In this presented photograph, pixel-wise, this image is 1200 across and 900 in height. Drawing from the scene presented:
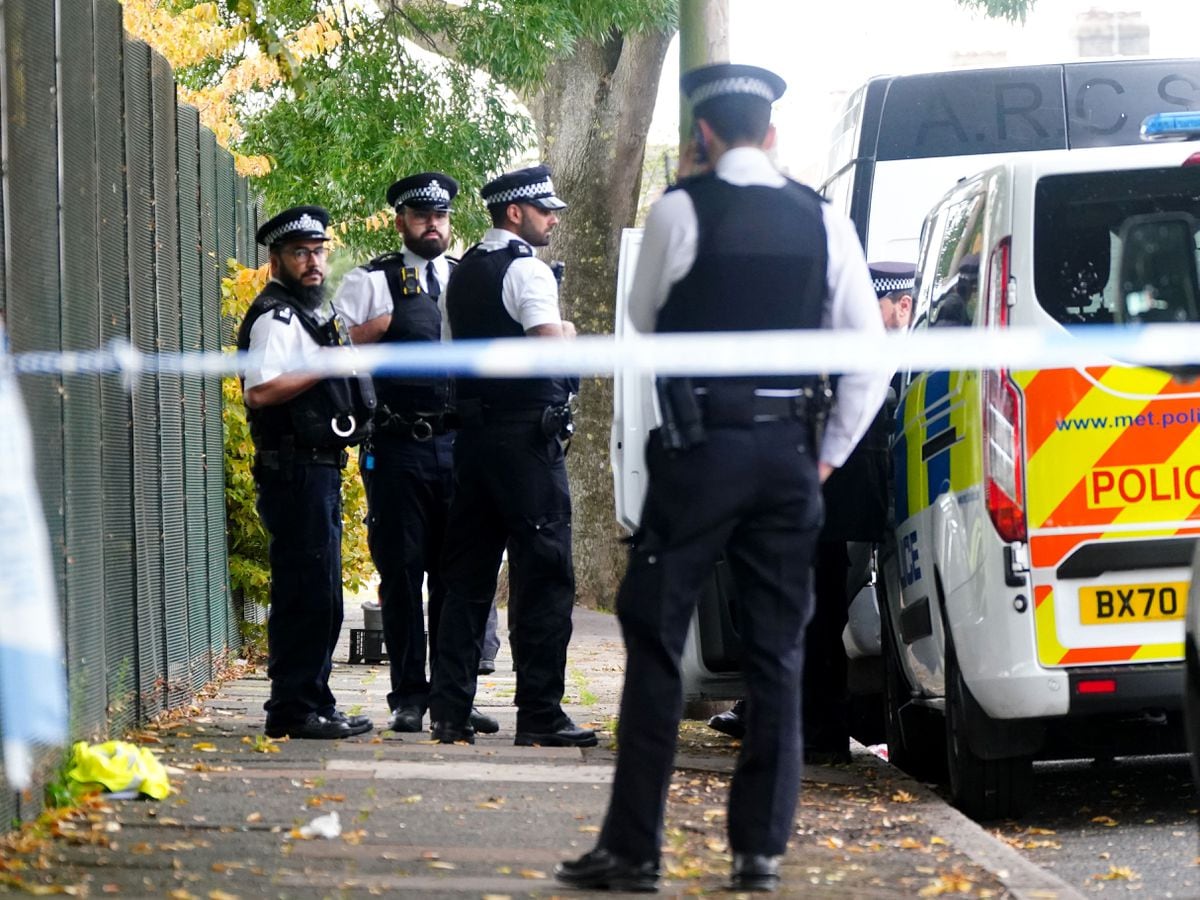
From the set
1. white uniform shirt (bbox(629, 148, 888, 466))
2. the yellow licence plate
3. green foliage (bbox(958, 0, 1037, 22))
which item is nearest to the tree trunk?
green foliage (bbox(958, 0, 1037, 22))

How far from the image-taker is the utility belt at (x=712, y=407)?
479cm

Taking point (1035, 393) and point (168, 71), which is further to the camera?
point (168, 71)

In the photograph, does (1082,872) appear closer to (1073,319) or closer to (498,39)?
(1073,319)

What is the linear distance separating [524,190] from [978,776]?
2.76 m

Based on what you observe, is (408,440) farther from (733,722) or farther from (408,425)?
(733,722)

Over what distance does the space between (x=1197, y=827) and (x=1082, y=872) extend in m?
0.94

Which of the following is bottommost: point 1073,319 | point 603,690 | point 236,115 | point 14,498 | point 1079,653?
point 603,690

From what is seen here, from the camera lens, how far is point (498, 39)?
58.9ft

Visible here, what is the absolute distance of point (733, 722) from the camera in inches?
346

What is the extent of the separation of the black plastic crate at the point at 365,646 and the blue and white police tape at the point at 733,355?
3.27 m

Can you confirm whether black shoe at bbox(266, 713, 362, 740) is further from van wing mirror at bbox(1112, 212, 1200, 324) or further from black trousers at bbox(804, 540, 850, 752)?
van wing mirror at bbox(1112, 212, 1200, 324)

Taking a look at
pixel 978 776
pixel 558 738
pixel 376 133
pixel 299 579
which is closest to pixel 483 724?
pixel 558 738

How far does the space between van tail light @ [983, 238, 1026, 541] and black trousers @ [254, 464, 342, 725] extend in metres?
2.59

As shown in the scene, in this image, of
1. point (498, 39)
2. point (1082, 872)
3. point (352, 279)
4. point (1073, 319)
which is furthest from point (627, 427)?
point (498, 39)
